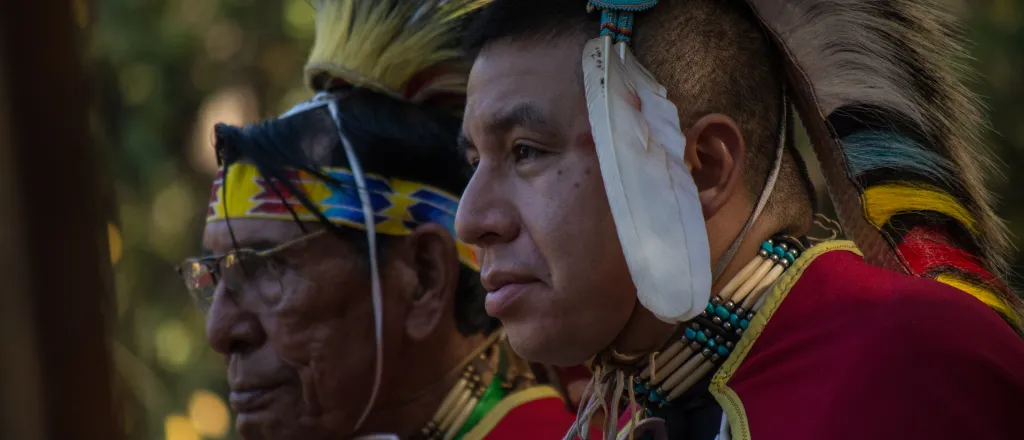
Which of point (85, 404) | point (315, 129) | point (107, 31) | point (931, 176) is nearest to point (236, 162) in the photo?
point (315, 129)

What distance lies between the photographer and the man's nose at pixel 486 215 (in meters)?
2.18

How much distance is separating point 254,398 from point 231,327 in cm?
20

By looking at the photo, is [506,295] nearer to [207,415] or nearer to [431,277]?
[431,277]

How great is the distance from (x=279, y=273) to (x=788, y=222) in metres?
1.51

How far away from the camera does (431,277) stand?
11.0ft

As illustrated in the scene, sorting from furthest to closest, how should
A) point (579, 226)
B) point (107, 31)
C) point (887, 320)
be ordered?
point (107, 31), point (579, 226), point (887, 320)

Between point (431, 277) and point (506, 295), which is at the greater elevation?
point (506, 295)

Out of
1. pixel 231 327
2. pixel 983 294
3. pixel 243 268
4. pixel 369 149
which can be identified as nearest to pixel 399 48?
pixel 369 149

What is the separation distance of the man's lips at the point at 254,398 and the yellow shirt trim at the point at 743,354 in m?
1.51

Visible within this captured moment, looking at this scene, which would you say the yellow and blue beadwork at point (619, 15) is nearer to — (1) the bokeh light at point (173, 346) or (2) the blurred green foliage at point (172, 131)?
(2) the blurred green foliage at point (172, 131)

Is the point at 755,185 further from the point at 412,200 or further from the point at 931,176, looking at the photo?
the point at 412,200

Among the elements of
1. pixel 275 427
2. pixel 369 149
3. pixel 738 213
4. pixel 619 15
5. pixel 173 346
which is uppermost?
pixel 619 15

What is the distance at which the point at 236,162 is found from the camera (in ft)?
11.1

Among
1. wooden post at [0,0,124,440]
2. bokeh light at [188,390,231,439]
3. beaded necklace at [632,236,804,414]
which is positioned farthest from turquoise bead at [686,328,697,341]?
bokeh light at [188,390,231,439]
